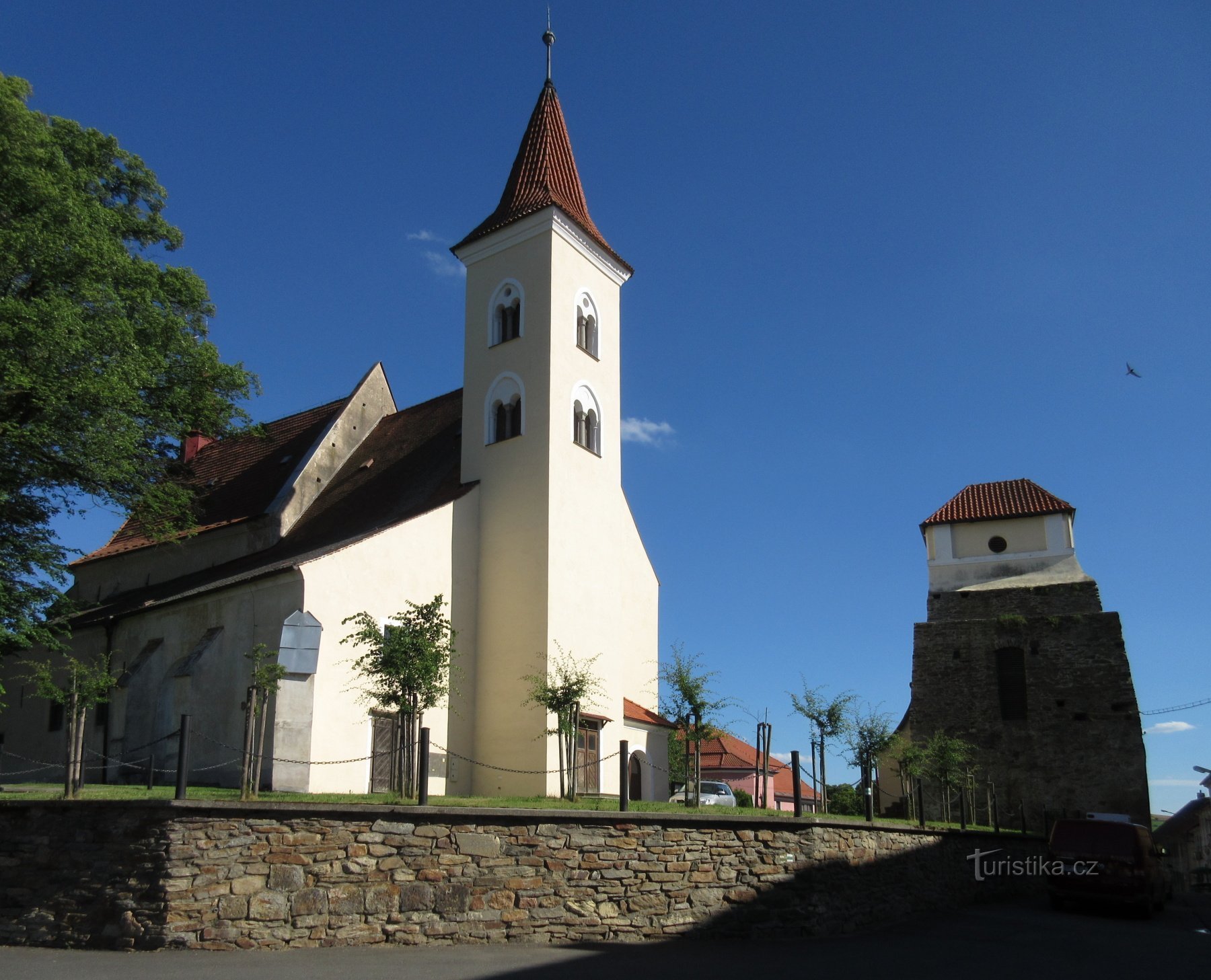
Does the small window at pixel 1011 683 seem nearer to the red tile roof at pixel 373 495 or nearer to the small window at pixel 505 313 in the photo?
the red tile roof at pixel 373 495

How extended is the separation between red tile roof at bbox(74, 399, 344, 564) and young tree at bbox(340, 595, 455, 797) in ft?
37.6

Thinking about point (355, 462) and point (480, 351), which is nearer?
point (480, 351)

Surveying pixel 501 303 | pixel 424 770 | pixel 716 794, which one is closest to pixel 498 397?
pixel 501 303

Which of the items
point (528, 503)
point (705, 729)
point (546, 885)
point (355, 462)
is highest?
point (355, 462)

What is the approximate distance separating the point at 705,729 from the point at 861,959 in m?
9.05

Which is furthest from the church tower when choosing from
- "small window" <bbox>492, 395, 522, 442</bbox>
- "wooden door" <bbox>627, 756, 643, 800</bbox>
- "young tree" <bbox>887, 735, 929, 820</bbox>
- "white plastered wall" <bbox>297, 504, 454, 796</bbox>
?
"young tree" <bbox>887, 735, 929, 820</bbox>

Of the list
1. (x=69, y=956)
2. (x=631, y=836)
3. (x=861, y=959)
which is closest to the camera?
(x=69, y=956)

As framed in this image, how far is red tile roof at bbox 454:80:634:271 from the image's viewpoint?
2758 centimetres

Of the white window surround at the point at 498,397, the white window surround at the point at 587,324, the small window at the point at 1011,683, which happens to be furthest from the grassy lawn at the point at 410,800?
the small window at the point at 1011,683

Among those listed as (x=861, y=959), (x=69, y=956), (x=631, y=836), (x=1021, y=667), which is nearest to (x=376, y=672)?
(x=631, y=836)

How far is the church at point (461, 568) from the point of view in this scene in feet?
69.9

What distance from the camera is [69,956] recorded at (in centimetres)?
1057

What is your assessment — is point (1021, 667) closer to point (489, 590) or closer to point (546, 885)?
point (489, 590)

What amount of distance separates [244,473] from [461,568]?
10837 mm
